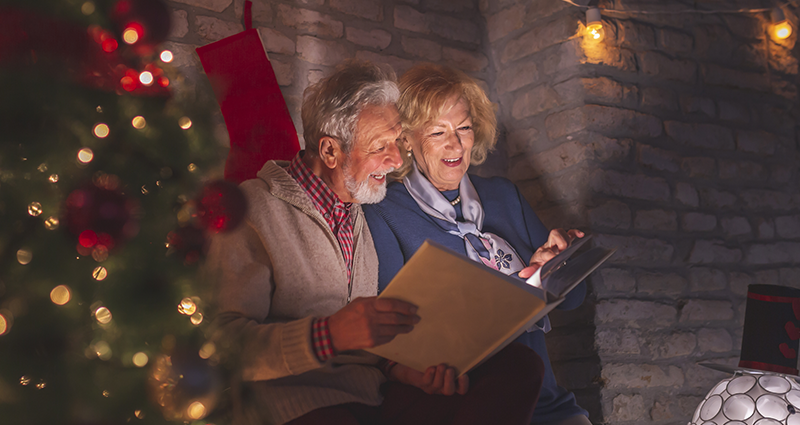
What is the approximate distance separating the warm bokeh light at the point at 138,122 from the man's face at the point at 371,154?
66 centimetres

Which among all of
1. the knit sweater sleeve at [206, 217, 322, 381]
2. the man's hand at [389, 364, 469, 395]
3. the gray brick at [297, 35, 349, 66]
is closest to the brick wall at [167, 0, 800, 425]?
the gray brick at [297, 35, 349, 66]

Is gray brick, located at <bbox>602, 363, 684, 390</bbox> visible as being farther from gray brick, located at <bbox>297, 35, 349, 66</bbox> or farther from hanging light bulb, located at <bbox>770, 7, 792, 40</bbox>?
hanging light bulb, located at <bbox>770, 7, 792, 40</bbox>

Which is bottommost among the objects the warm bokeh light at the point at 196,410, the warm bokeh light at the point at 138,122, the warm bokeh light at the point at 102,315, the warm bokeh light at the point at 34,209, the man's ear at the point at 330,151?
the warm bokeh light at the point at 196,410

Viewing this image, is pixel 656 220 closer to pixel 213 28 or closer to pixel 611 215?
pixel 611 215

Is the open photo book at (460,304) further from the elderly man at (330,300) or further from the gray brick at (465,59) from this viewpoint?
the gray brick at (465,59)

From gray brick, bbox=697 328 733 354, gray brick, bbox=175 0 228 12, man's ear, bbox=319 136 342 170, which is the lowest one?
gray brick, bbox=697 328 733 354

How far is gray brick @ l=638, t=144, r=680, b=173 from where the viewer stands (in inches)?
84.7

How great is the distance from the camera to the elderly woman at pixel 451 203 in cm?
171

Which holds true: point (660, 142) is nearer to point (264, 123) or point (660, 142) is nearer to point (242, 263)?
point (264, 123)

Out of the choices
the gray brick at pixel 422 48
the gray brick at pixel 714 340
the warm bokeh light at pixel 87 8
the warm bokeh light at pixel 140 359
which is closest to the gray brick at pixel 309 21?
the gray brick at pixel 422 48

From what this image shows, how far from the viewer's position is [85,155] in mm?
824

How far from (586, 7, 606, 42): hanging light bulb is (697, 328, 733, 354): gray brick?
1150 mm

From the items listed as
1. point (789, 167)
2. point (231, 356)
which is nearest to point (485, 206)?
point (231, 356)

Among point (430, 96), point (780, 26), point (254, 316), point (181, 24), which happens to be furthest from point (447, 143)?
point (780, 26)
